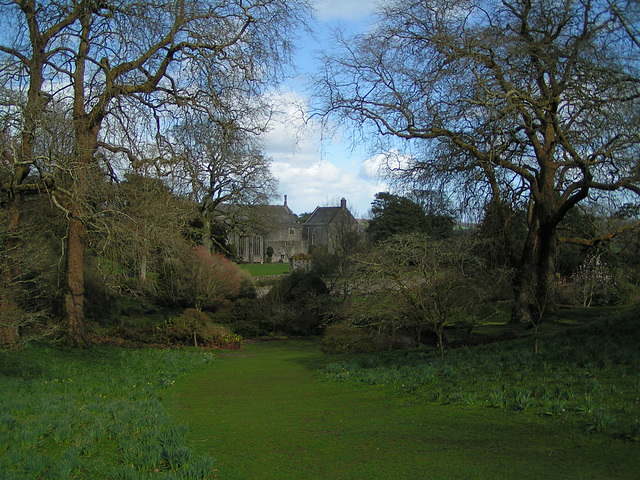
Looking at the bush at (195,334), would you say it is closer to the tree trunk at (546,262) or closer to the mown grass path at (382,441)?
the mown grass path at (382,441)

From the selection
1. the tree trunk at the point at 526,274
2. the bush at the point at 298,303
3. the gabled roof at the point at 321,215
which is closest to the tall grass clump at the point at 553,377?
the tree trunk at the point at 526,274

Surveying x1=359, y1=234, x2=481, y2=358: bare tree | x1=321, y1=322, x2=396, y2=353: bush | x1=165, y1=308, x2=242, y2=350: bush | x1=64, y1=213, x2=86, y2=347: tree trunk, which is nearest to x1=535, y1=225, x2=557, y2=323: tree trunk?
x1=359, y1=234, x2=481, y2=358: bare tree

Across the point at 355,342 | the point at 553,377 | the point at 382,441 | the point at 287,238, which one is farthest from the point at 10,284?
the point at 287,238

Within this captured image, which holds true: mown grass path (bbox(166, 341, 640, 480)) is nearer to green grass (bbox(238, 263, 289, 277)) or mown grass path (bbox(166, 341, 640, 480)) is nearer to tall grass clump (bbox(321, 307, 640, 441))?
tall grass clump (bbox(321, 307, 640, 441))

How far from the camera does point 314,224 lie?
66.8 meters

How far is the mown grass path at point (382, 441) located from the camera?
5.23 metres

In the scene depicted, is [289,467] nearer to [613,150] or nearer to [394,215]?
[613,150]

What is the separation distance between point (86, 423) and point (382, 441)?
416cm

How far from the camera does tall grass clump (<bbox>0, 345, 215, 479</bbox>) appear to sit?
543 cm

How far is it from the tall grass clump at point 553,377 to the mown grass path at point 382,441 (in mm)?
296

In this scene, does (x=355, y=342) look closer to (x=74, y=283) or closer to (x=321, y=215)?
(x=74, y=283)

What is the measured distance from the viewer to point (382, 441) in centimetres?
644

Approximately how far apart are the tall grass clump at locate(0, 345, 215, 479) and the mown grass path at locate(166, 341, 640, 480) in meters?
0.52

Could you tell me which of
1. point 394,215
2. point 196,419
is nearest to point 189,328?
point 196,419
